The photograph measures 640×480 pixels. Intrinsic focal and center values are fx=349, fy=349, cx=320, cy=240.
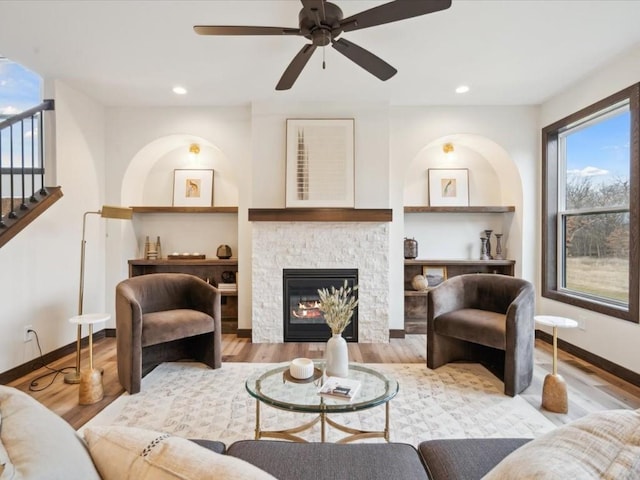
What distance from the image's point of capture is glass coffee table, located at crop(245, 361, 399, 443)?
1.77 m

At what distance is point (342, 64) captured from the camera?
128 inches

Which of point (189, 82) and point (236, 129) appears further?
point (236, 129)

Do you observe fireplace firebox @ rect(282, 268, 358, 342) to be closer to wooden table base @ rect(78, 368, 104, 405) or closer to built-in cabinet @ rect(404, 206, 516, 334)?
built-in cabinet @ rect(404, 206, 516, 334)

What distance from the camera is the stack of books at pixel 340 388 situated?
6.07ft

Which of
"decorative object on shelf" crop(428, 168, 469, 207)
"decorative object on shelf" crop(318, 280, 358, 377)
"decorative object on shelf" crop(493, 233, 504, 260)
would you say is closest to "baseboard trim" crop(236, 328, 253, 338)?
"decorative object on shelf" crop(318, 280, 358, 377)

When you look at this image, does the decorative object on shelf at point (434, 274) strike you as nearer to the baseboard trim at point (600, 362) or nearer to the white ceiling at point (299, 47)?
the baseboard trim at point (600, 362)

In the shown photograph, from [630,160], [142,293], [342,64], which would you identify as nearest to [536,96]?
[630,160]

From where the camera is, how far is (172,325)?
117 inches

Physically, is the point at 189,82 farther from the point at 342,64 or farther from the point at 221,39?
the point at 342,64

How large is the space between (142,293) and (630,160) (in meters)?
4.55

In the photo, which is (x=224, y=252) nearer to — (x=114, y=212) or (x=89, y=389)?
(x=114, y=212)

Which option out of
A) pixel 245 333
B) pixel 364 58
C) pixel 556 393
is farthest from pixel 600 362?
pixel 245 333

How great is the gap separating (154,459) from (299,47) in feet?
10.1

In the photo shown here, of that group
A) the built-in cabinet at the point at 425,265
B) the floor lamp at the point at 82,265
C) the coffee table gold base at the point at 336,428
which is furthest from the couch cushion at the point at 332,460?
the built-in cabinet at the point at 425,265
